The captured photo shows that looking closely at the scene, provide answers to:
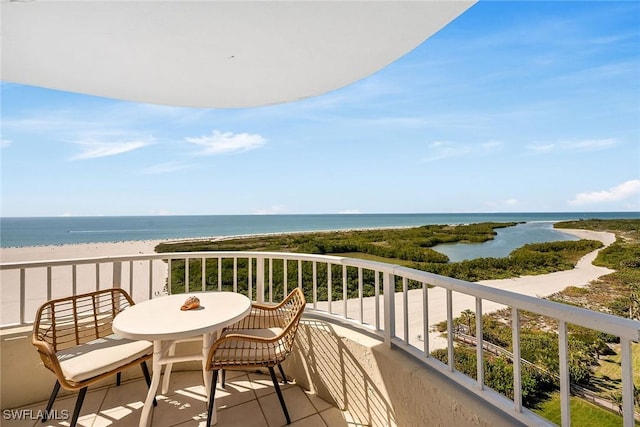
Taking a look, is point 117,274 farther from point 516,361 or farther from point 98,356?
point 516,361

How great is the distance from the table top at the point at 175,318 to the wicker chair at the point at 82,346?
244 mm

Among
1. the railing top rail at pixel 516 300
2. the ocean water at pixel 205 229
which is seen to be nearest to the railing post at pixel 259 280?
the railing top rail at pixel 516 300

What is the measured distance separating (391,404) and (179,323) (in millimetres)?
1379

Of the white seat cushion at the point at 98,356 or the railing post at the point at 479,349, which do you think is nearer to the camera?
the railing post at the point at 479,349

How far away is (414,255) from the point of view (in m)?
15.2

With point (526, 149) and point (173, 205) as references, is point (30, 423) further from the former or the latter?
point (173, 205)

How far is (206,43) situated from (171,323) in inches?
69.1

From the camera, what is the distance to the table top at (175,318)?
5.28 feet

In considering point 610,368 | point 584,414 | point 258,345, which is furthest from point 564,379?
point 610,368

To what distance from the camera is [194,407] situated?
6.93 ft

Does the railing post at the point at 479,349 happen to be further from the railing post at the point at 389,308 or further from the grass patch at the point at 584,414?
the grass patch at the point at 584,414

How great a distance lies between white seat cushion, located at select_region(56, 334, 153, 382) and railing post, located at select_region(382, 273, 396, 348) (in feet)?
5.25

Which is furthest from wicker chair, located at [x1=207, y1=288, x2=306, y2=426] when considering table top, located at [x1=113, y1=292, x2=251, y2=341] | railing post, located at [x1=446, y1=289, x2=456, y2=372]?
railing post, located at [x1=446, y1=289, x2=456, y2=372]

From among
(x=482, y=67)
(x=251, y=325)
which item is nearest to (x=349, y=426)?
(x=251, y=325)
